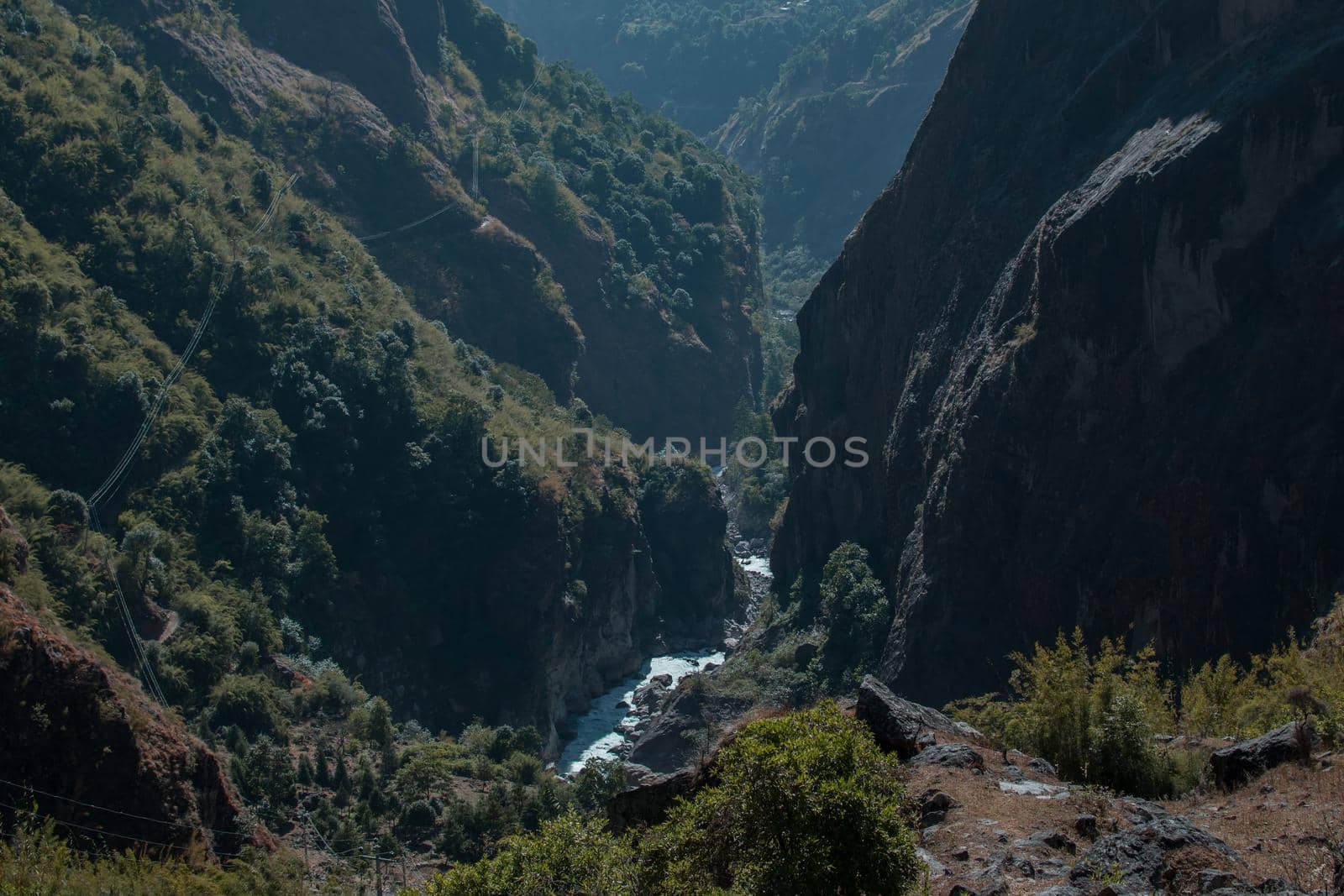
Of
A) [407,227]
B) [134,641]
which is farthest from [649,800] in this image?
[407,227]

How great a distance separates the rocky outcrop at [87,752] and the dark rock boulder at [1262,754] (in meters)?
28.3

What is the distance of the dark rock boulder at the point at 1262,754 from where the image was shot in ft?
79.0

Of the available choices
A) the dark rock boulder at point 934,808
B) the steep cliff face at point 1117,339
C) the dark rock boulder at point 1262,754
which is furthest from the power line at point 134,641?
the dark rock boulder at point 1262,754

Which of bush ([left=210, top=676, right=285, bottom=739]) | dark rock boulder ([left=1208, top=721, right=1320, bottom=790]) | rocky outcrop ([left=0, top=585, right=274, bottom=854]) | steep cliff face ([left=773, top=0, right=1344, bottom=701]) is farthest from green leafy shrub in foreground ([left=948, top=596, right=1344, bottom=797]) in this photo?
bush ([left=210, top=676, right=285, bottom=739])

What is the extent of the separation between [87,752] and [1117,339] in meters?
39.9

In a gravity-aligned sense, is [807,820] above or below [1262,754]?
below

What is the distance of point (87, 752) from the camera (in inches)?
1478

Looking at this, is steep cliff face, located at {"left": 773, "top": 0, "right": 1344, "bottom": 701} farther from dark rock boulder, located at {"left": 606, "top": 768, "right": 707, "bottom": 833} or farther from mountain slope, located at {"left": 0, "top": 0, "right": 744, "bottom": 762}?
mountain slope, located at {"left": 0, "top": 0, "right": 744, "bottom": 762}

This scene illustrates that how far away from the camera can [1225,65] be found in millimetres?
54125

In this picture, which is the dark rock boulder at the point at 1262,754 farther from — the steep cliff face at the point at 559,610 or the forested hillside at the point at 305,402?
the steep cliff face at the point at 559,610

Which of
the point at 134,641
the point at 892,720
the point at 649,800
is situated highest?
the point at 134,641

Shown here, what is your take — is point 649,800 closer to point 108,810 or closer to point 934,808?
point 934,808

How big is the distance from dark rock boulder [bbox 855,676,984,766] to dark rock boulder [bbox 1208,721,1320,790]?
568 cm

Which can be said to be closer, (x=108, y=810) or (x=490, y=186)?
(x=108, y=810)
